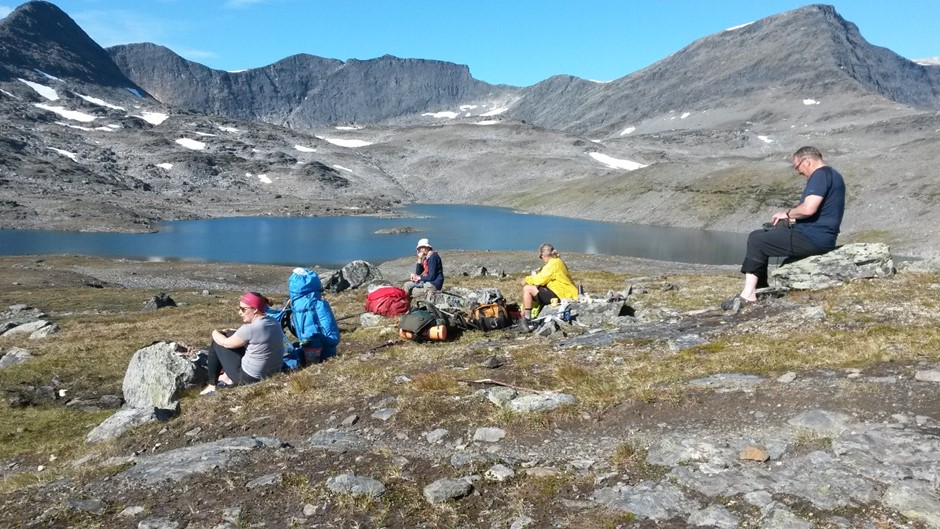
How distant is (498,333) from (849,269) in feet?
26.7

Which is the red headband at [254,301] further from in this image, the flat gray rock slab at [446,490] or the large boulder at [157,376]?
the flat gray rock slab at [446,490]

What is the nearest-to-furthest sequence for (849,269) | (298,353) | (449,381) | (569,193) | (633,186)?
(449,381), (298,353), (849,269), (633,186), (569,193)

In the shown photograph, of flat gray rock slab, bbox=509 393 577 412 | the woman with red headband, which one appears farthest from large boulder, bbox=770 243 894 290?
the woman with red headband

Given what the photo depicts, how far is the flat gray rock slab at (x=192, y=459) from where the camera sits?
738 cm

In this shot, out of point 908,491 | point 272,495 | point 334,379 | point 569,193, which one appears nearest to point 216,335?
point 334,379

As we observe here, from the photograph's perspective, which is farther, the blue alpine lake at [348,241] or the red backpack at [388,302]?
the blue alpine lake at [348,241]

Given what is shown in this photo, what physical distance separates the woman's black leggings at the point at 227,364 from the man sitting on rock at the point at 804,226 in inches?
401

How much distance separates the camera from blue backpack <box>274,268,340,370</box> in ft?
43.6

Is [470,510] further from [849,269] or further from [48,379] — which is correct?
[48,379]

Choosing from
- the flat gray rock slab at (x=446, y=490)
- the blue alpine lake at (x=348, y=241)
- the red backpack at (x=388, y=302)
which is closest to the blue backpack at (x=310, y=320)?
the red backpack at (x=388, y=302)

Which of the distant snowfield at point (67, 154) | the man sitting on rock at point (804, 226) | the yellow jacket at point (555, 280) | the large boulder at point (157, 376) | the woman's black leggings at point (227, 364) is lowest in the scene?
the large boulder at point (157, 376)

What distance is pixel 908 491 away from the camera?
550cm

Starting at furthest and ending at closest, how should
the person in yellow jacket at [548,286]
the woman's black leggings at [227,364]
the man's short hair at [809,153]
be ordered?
1. the person in yellow jacket at [548,286]
2. the man's short hair at [809,153]
3. the woman's black leggings at [227,364]

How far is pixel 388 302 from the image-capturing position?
61.6 ft
